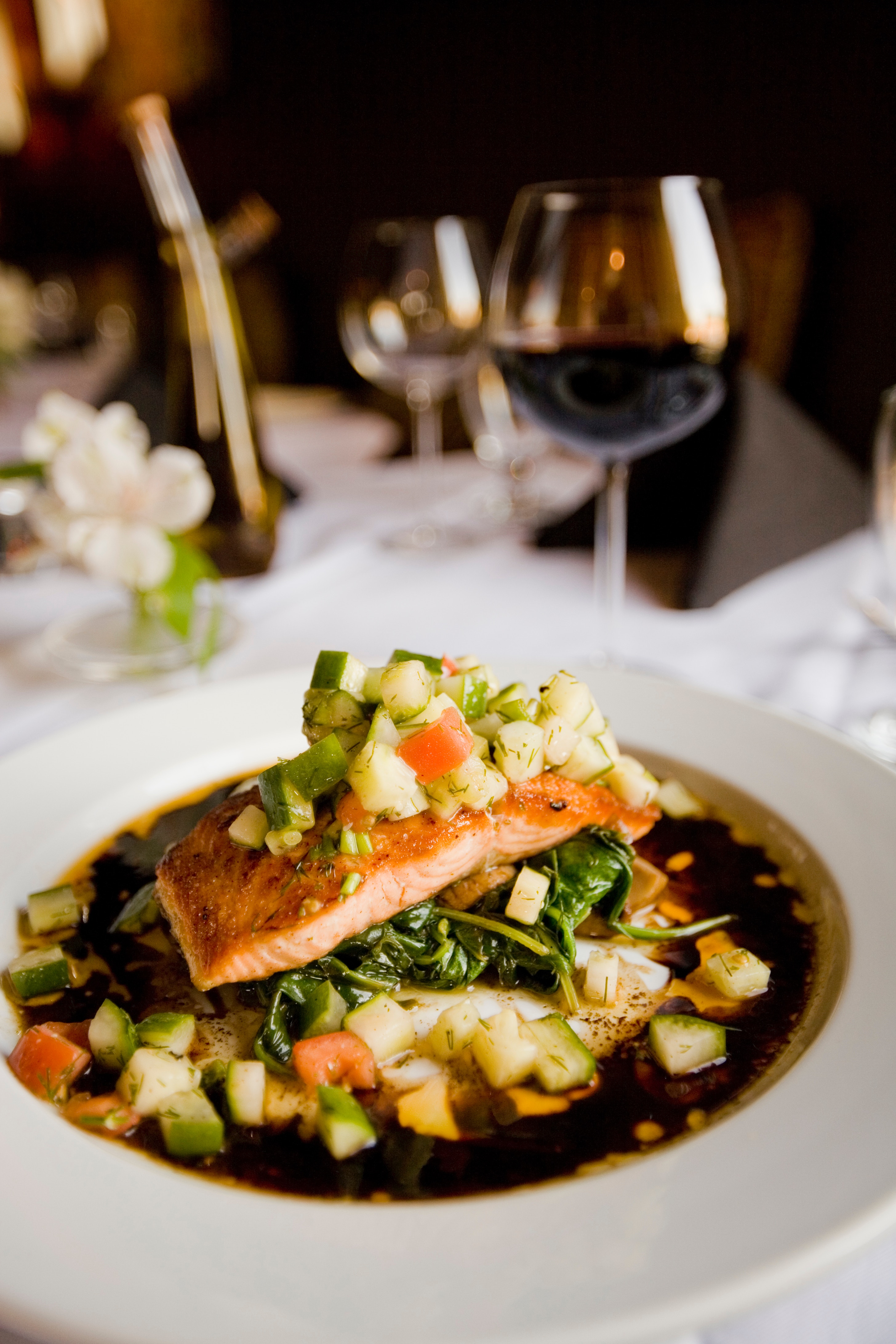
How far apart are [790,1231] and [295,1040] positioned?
1.97ft

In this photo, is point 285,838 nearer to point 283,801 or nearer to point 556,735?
point 283,801

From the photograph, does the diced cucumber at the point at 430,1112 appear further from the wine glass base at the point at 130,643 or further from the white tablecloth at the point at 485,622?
the wine glass base at the point at 130,643

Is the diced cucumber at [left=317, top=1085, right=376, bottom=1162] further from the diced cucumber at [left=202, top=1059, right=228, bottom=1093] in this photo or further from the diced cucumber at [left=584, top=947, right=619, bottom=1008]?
the diced cucumber at [left=584, top=947, right=619, bottom=1008]

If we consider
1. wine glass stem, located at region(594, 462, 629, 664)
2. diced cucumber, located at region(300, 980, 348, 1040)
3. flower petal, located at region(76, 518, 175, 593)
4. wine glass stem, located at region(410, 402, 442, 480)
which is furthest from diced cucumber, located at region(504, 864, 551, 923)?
wine glass stem, located at region(410, 402, 442, 480)

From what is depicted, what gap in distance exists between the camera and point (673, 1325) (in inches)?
29.3

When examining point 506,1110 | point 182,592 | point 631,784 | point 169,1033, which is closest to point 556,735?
point 631,784

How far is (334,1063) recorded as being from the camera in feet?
3.79

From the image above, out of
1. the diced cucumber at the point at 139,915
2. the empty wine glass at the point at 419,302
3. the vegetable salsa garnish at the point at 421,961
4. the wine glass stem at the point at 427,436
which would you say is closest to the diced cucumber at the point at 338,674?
the vegetable salsa garnish at the point at 421,961

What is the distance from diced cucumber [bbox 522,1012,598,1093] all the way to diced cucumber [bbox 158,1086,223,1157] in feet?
1.10

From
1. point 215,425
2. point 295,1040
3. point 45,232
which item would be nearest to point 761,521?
point 215,425

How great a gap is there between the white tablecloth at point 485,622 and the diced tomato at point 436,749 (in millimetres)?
737

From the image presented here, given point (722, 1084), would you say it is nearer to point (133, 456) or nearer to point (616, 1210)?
point (616, 1210)

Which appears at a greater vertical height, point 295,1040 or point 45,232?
point 295,1040

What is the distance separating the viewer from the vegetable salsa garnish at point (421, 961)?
106 cm
